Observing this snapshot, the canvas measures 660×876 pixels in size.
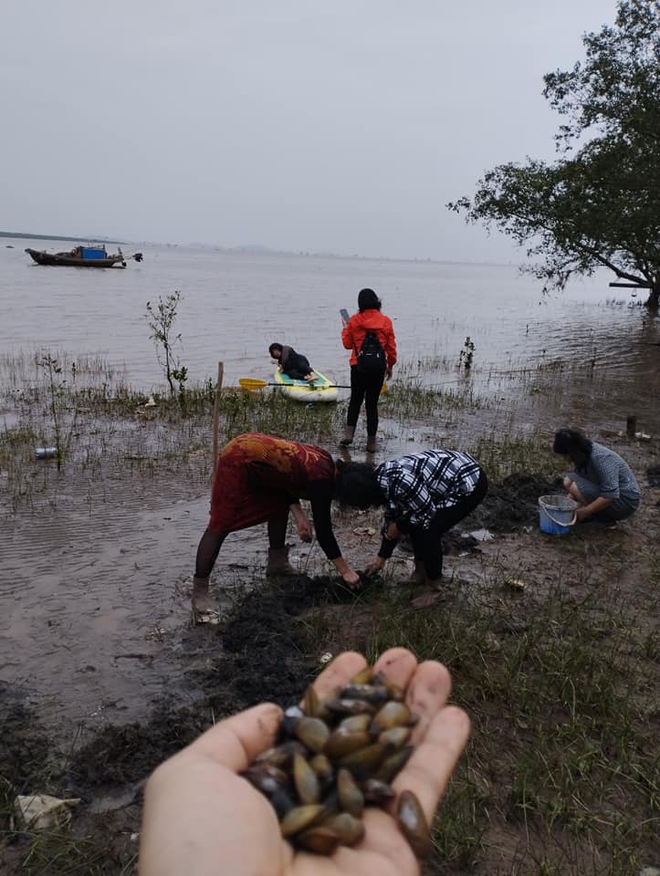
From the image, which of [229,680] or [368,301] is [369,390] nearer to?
[368,301]

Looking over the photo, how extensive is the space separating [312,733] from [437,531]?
3.02 meters

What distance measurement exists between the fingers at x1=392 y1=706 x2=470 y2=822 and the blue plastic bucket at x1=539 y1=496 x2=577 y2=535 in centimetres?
468

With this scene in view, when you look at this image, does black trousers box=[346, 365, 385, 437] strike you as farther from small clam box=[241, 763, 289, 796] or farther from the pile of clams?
small clam box=[241, 763, 289, 796]

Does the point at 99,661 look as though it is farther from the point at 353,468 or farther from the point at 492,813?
the point at 492,813

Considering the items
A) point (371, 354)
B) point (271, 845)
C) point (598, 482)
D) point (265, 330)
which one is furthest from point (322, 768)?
point (265, 330)

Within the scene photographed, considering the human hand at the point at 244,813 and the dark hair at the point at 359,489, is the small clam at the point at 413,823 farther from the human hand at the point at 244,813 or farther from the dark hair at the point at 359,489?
the dark hair at the point at 359,489

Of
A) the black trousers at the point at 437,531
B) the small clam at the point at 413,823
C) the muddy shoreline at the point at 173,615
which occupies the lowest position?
the muddy shoreline at the point at 173,615

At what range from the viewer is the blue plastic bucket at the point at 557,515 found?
659cm

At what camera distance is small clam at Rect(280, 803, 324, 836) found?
1886 mm

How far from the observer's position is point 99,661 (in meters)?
4.52

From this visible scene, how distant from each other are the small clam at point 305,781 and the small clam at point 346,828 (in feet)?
0.35

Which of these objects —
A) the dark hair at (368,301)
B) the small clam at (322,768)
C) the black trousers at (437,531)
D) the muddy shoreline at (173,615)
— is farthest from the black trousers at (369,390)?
the small clam at (322,768)

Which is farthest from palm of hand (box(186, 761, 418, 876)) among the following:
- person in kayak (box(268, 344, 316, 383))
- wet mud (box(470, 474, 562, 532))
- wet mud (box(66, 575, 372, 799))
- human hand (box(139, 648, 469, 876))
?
person in kayak (box(268, 344, 316, 383))

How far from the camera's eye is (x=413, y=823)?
195cm
